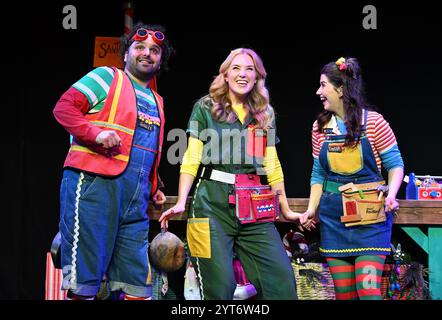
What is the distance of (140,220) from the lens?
3.42 meters

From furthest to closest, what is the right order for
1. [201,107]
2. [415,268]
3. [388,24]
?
1. [388,24]
2. [415,268]
3. [201,107]

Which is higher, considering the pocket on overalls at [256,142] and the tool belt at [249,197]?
the pocket on overalls at [256,142]

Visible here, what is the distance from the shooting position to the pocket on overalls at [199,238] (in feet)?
10.8

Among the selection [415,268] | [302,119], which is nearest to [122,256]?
[415,268]

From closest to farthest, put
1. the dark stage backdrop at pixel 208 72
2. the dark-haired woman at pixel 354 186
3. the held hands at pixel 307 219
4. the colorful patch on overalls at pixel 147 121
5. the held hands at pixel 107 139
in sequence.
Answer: the held hands at pixel 107 139
the colorful patch on overalls at pixel 147 121
the dark-haired woman at pixel 354 186
the held hands at pixel 307 219
the dark stage backdrop at pixel 208 72

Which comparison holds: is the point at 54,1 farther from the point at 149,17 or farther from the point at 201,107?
the point at 201,107

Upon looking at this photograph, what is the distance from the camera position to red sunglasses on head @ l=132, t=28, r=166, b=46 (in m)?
3.58

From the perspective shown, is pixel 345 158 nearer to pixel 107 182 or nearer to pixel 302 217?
pixel 302 217

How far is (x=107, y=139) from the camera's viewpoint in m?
3.21

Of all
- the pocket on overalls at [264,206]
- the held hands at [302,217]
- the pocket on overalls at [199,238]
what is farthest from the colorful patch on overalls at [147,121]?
the held hands at [302,217]

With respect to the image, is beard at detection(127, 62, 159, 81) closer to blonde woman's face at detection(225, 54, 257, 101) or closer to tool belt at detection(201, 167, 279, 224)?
blonde woman's face at detection(225, 54, 257, 101)

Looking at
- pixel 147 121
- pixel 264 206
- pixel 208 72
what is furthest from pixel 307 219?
pixel 208 72

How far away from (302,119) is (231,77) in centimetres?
178

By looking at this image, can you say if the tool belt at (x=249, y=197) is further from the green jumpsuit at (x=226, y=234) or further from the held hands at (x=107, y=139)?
the held hands at (x=107, y=139)
